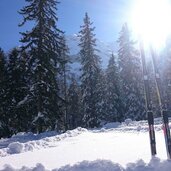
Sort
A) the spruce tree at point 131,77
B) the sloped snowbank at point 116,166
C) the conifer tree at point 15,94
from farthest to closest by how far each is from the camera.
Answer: the spruce tree at point 131,77 < the conifer tree at point 15,94 < the sloped snowbank at point 116,166

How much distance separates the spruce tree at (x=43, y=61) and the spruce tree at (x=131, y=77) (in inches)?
866

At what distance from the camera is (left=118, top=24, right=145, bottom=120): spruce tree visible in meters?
49.8

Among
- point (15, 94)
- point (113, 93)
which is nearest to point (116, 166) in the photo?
point (15, 94)

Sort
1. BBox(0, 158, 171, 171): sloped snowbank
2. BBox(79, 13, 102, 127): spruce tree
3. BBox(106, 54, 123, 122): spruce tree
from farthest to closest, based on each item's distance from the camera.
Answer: BBox(106, 54, 123, 122): spruce tree → BBox(79, 13, 102, 127): spruce tree → BBox(0, 158, 171, 171): sloped snowbank

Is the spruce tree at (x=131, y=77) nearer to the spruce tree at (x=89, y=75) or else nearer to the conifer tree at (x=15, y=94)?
the spruce tree at (x=89, y=75)

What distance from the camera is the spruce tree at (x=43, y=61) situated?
90.5ft

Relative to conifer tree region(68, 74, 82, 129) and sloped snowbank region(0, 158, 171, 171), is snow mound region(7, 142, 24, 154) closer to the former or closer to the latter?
sloped snowbank region(0, 158, 171, 171)

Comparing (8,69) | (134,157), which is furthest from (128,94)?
(134,157)

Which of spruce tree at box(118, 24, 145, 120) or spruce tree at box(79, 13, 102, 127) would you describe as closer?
spruce tree at box(79, 13, 102, 127)

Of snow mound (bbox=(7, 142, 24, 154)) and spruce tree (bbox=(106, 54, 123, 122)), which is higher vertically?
spruce tree (bbox=(106, 54, 123, 122))

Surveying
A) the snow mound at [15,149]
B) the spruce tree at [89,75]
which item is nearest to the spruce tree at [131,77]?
the spruce tree at [89,75]

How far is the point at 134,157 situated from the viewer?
28.3ft

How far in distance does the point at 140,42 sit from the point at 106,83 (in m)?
51.8

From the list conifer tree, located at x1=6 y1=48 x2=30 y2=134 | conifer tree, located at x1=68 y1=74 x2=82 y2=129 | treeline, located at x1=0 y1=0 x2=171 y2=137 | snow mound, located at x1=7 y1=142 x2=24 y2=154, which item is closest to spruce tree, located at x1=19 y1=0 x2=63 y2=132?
treeline, located at x1=0 y1=0 x2=171 y2=137
